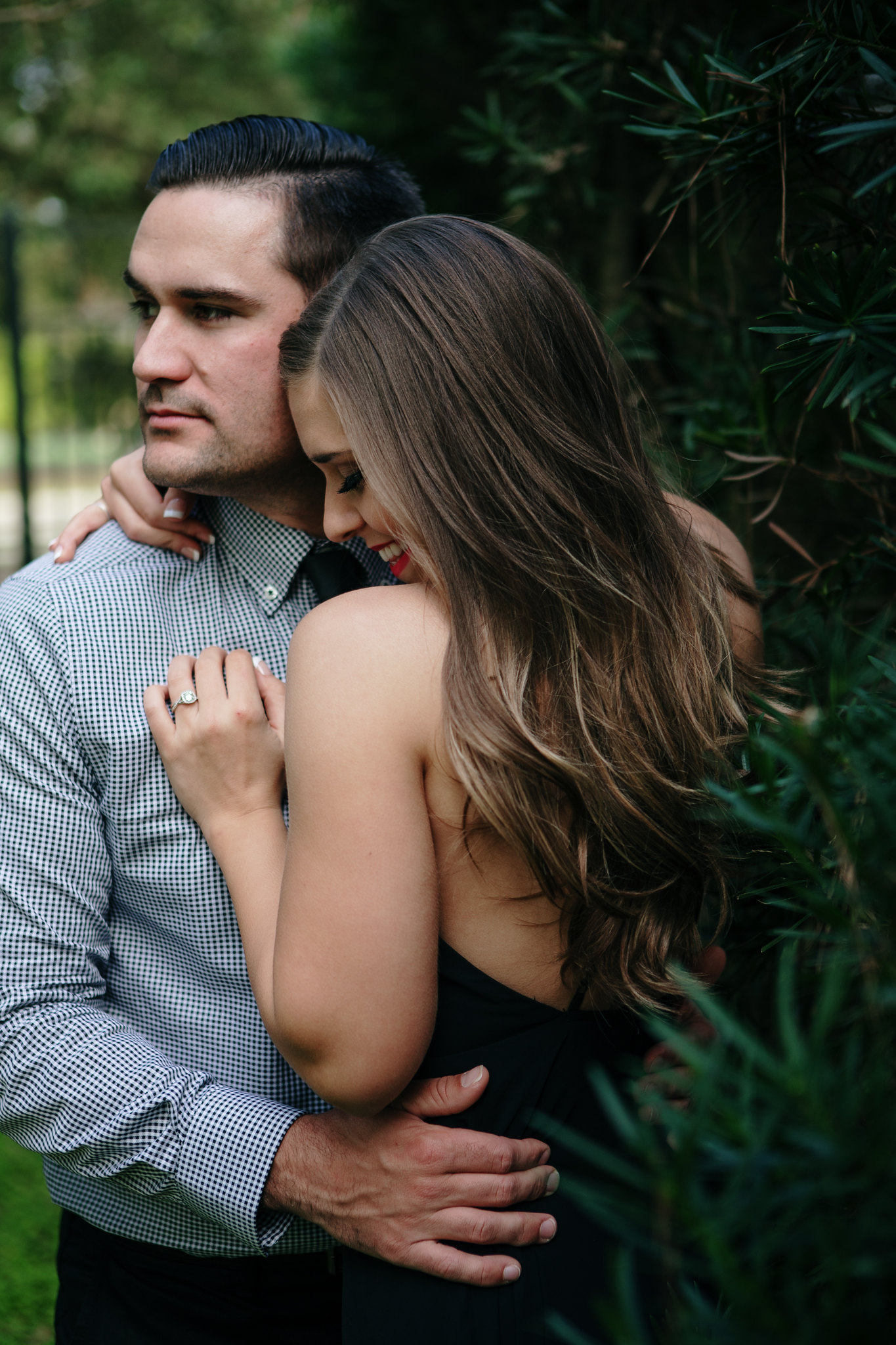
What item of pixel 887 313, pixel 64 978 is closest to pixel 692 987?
pixel 887 313

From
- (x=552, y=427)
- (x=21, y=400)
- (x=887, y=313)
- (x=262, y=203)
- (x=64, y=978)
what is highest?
(x=262, y=203)

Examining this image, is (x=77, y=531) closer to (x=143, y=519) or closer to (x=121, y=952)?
(x=143, y=519)

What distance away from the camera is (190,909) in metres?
1.82

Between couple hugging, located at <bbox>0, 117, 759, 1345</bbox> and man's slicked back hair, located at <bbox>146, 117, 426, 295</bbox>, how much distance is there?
44mm

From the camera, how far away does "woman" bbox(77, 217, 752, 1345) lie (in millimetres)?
1394

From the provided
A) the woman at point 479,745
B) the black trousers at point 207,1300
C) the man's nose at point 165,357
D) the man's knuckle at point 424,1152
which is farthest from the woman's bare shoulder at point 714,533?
the black trousers at point 207,1300

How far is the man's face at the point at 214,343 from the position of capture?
201 cm

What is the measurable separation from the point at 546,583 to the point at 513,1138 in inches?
32.8

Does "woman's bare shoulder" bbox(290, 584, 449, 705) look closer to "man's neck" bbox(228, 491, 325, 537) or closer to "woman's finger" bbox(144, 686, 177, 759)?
"woman's finger" bbox(144, 686, 177, 759)

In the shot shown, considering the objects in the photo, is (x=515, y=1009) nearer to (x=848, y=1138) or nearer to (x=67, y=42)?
(x=848, y=1138)

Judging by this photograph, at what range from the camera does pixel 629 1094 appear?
1818 mm

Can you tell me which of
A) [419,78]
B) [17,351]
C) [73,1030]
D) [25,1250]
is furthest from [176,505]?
[17,351]

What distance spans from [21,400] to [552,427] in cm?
523

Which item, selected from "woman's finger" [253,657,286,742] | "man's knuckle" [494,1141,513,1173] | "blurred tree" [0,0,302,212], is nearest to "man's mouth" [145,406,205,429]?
"woman's finger" [253,657,286,742]
